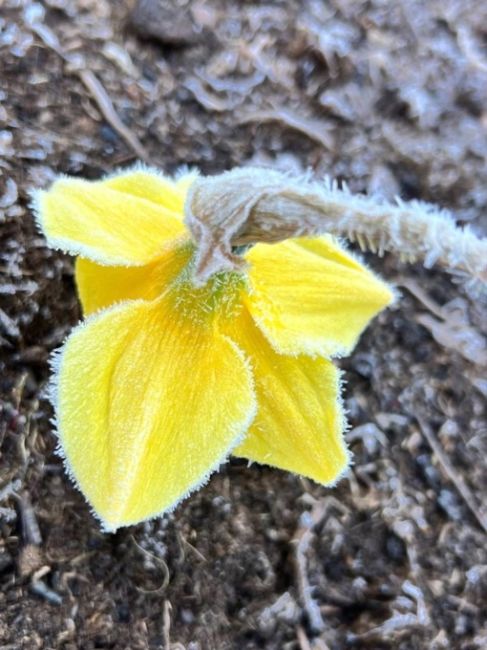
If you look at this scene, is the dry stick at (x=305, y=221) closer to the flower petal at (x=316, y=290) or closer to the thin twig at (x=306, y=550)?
the flower petal at (x=316, y=290)

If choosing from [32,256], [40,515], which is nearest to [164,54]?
[32,256]

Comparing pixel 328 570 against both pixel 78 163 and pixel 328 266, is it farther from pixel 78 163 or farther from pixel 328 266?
pixel 78 163

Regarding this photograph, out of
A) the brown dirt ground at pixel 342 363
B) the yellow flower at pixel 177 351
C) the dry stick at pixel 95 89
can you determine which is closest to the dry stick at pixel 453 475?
the brown dirt ground at pixel 342 363

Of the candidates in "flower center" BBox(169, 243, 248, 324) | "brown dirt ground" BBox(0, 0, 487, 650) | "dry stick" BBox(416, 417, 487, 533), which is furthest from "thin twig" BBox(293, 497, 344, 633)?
"flower center" BBox(169, 243, 248, 324)

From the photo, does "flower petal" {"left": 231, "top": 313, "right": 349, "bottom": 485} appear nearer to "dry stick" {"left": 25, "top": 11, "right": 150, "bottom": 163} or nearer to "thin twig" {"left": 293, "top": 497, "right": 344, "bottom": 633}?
"thin twig" {"left": 293, "top": 497, "right": 344, "bottom": 633}

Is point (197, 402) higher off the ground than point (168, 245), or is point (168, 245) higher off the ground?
point (168, 245)

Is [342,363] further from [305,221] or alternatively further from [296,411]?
[305,221]
